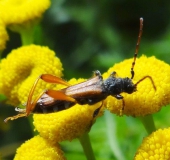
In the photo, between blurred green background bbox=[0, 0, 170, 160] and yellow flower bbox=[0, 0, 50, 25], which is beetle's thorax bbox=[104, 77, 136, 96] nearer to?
yellow flower bbox=[0, 0, 50, 25]

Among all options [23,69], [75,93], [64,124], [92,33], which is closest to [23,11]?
[23,69]

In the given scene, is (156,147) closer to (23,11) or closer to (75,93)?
(75,93)

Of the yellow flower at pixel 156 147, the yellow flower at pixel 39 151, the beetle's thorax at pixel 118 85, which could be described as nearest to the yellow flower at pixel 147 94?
the beetle's thorax at pixel 118 85

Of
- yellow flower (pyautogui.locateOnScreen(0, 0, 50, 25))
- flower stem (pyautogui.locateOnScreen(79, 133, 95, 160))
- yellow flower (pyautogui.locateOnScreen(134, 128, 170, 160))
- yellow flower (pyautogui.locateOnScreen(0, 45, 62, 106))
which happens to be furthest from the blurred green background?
yellow flower (pyautogui.locateOnScreen(134, 128, 170, 160))

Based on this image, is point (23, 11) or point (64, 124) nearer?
point (64, 124)

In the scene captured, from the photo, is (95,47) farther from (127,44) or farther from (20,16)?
(20,16)

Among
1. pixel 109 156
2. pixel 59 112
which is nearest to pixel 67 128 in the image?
pixel 59 112
